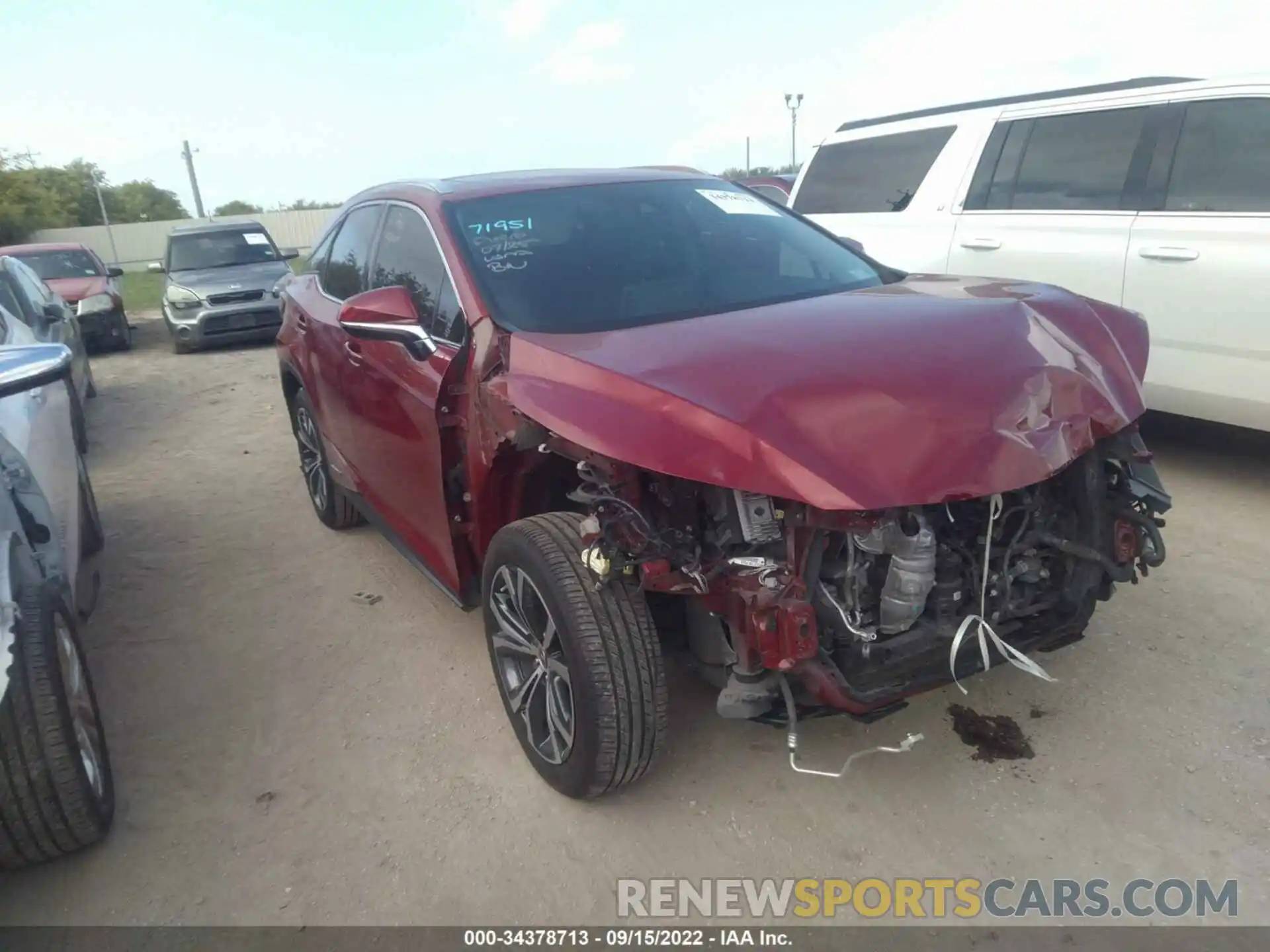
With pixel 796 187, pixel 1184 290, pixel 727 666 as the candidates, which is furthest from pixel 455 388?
pixel 796 187

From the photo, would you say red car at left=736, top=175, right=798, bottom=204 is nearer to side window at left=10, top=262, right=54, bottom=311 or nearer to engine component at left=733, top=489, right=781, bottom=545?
engine component at left=733, top=489, right=781, bottom=545

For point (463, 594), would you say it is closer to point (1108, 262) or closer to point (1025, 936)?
point (1025, 936)

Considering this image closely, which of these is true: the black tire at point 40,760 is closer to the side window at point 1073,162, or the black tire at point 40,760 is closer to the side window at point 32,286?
the side window at point 1073,162

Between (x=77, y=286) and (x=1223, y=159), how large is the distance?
1354 cm

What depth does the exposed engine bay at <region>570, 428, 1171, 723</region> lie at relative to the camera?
7.67 feet

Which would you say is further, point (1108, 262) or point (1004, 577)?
point (1108, 262)

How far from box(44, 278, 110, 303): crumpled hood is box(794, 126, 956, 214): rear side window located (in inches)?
407

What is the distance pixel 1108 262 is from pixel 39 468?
5.02m

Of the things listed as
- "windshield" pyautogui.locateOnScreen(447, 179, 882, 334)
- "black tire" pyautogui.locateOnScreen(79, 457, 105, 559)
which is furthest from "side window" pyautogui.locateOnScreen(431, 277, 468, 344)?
"black tire" pyautogui.locateOnScreen(79, 457, 105, 559)

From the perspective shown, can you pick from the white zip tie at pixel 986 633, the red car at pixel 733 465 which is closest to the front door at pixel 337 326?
the red car at pixel 733 465

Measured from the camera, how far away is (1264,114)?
4.36m

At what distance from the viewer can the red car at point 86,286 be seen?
12539mm

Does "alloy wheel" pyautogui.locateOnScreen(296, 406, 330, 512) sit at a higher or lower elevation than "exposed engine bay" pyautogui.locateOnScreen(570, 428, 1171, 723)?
lower

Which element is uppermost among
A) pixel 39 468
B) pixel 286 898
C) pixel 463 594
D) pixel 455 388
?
pixel 455 388
